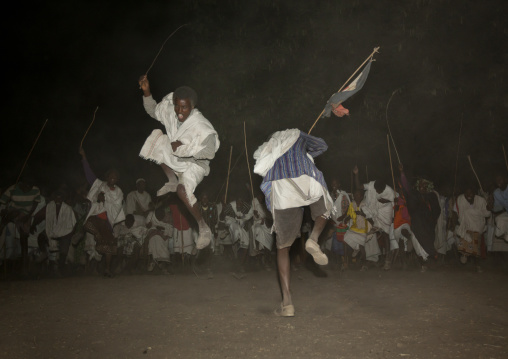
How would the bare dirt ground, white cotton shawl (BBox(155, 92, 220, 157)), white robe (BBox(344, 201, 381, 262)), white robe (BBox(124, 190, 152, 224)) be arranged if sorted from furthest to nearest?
white robe (BBox(124, 190, 152, 224)) < white robe (BBox(344, 201, 381, 262)) < white cotton shawl (BBox(155, 92, 220, 157)) < the bare dirt ground

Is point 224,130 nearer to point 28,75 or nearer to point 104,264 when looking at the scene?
point 104,264

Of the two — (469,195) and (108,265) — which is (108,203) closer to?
(108,265)

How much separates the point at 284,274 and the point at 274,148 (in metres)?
1.35

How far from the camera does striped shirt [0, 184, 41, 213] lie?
8.09m

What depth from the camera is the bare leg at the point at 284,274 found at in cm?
462

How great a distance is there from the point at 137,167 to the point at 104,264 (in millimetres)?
6331

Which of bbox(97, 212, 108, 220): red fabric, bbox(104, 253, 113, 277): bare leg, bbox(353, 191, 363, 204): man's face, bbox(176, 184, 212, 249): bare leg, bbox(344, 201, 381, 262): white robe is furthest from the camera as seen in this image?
bbox(353, 191, 363, 204): man's face

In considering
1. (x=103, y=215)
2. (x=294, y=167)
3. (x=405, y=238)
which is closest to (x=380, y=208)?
(x=405, y=238)

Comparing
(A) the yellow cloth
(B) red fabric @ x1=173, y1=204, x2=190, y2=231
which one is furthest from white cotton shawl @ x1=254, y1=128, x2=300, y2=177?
(A) the yellow cloth

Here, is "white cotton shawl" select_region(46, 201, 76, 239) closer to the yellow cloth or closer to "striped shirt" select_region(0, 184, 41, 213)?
"striped shirt" select_region(0, 184, 41, 213)

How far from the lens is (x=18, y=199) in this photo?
8125 millimetres

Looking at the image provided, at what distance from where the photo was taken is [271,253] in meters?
8.77

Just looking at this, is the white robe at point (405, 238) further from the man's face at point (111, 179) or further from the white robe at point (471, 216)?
the man's face at point (111, 179)

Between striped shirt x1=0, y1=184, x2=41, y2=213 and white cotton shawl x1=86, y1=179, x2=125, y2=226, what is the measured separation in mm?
1333
